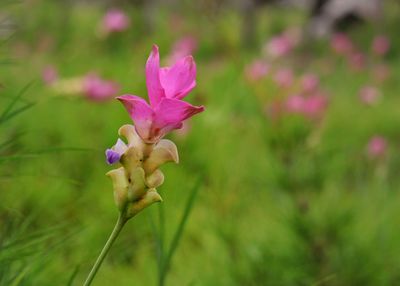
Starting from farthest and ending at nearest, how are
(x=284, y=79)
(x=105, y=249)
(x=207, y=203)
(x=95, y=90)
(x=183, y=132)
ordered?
(x=284, y=79), (x=183, y=132), (x=95, y=90), (x=207, y=203), (x=105, y=249)

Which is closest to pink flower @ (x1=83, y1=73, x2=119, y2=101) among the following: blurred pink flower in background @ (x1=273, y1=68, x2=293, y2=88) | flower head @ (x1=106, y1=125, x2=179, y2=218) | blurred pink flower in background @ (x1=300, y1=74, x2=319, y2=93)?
blurred pink flower in background @ (x1=273, y1=68, x2=293, y2=88)

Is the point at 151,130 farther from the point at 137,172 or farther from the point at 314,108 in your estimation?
the point at 314,108

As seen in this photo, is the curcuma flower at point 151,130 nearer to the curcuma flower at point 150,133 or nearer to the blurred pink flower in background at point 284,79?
the curcuma flower at point 150,133

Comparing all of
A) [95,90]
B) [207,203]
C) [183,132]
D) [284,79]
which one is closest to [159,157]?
[207,203]

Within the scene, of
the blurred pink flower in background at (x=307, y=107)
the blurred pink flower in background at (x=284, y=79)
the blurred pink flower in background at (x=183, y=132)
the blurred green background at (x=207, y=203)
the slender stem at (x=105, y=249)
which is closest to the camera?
the slender stem at (x=105, y=249)

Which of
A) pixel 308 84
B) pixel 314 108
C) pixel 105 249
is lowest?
pixel 308 84

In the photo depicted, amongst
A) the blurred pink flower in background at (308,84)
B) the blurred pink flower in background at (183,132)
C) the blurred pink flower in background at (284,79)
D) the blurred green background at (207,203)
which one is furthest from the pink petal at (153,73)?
the blurred pink flower in background at (308,84)

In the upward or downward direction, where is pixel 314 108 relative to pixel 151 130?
downward
